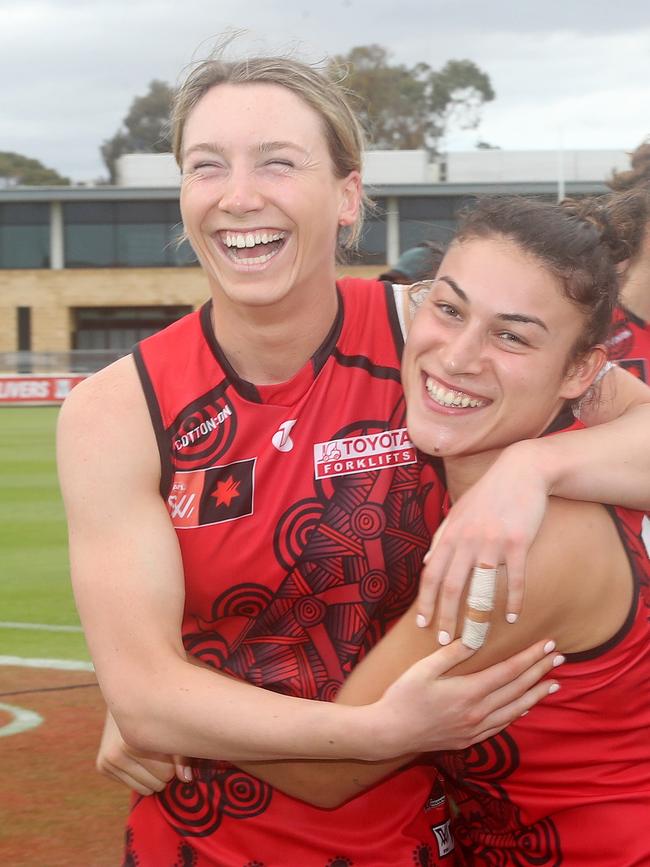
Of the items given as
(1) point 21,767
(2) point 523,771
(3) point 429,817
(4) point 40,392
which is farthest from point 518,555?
(4) point 40,392

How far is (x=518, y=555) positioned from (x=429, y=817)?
0.87 metres

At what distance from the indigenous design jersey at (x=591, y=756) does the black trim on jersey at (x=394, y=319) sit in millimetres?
623

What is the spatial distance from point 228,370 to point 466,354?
0.53m

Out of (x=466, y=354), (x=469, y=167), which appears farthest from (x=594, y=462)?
(x=469, y=167)

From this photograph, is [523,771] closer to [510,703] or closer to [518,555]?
[510,703]

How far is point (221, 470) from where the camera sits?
8.74ft

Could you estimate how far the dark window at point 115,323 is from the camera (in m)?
43.8

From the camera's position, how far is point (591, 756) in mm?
2479

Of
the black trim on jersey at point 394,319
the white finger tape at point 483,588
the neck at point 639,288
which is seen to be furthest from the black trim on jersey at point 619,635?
the neck at point 639,288

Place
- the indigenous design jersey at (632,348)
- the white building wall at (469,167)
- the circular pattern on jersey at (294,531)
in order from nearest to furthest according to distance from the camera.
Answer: the circular pattern on jersey at (294,531), the indigenous design jersey at (632,348), the white building wall at (469,167)

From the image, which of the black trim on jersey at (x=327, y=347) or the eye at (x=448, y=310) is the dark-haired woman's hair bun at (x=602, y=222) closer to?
the eye at (x=448, y=310)

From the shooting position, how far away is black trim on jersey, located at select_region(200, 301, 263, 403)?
8.98ft

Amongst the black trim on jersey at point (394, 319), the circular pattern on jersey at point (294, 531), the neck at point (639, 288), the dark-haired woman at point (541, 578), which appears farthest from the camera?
the neck at point (639, 288)

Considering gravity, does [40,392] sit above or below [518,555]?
below
